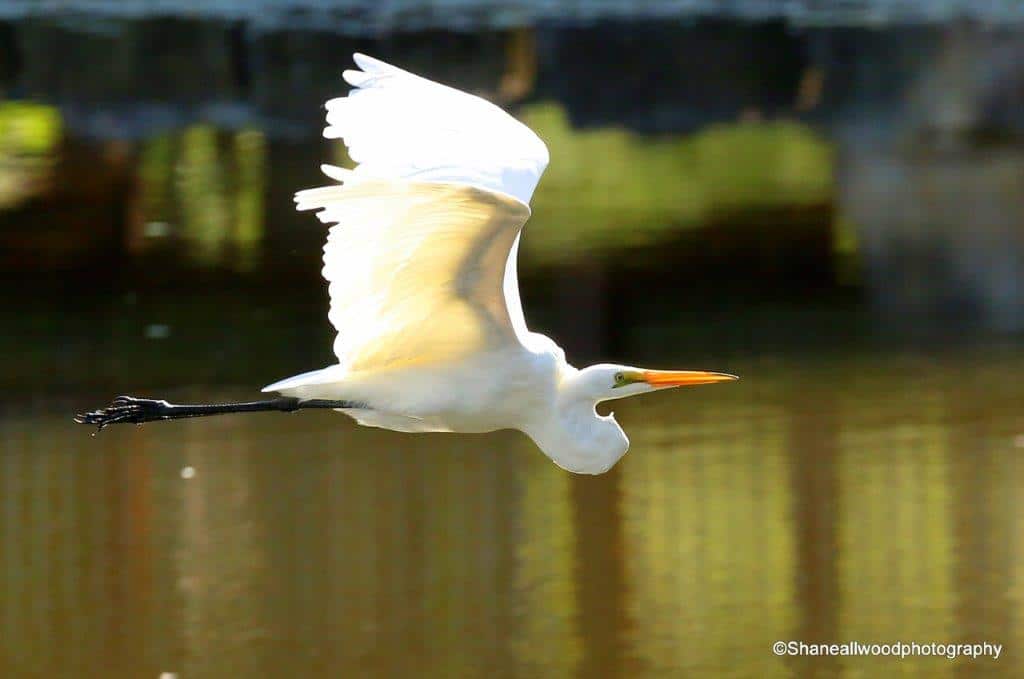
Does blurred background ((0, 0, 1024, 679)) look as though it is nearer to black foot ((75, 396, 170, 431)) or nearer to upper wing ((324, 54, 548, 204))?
black foot ((75, 396, 170, 431))

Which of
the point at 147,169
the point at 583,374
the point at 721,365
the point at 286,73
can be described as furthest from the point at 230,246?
the point at 583,374

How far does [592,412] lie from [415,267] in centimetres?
67

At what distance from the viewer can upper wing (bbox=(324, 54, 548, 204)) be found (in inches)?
142

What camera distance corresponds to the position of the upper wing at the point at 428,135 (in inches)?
142

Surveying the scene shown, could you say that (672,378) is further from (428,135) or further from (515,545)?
(515,545)

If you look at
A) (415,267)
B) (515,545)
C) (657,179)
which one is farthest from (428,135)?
(657,179)

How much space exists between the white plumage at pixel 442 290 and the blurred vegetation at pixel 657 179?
21.2ft

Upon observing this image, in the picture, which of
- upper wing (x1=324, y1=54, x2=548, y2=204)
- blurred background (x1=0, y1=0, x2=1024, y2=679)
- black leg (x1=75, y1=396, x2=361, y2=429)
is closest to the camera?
upper wing (x1=324, y1=54, x2=548, y2=204)

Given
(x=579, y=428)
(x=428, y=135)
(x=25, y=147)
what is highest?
(x=25, y=147)

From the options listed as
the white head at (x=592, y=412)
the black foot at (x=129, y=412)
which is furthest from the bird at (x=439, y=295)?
the black foot at (x=129, y=412)

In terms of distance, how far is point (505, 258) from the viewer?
3.53m

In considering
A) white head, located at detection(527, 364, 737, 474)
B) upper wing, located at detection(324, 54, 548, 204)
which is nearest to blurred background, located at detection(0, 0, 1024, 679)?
white head, located at detection(527, 364, 737, 474)

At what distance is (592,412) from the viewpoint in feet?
13.2

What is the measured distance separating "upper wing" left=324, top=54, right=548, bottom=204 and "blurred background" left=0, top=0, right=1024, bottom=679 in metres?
1.69
